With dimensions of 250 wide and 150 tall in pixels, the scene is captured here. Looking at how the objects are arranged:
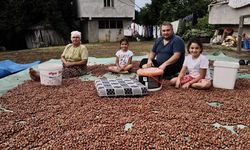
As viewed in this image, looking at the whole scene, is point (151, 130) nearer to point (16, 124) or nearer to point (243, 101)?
point (16, 124)

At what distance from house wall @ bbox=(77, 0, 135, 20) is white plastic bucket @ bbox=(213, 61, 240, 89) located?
14981 mm

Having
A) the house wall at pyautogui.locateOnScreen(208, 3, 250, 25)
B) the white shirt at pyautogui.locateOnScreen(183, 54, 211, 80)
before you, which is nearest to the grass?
the house wall at pyautogui.locateOnScreen(208, 3, 250, 25)

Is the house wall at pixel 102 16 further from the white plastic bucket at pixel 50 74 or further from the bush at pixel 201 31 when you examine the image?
the white plastic bucket at pixel 50 74

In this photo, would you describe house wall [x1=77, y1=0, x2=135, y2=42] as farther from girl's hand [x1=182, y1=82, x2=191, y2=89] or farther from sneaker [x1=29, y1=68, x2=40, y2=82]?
girl's hand [x1=182, y1=82, x2=191, y2=89]

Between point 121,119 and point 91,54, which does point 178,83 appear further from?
point 91,54

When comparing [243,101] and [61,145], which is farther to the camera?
[243,101]

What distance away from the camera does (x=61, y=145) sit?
2109 mm

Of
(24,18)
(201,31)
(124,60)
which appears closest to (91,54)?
(124,60)

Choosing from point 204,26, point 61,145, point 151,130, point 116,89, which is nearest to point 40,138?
point 61,145

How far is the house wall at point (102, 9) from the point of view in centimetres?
1792

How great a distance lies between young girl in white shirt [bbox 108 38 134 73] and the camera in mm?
5102

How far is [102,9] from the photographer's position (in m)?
18.1

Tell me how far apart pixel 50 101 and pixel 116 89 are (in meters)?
0.83

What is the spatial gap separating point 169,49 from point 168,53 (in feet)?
0.24
